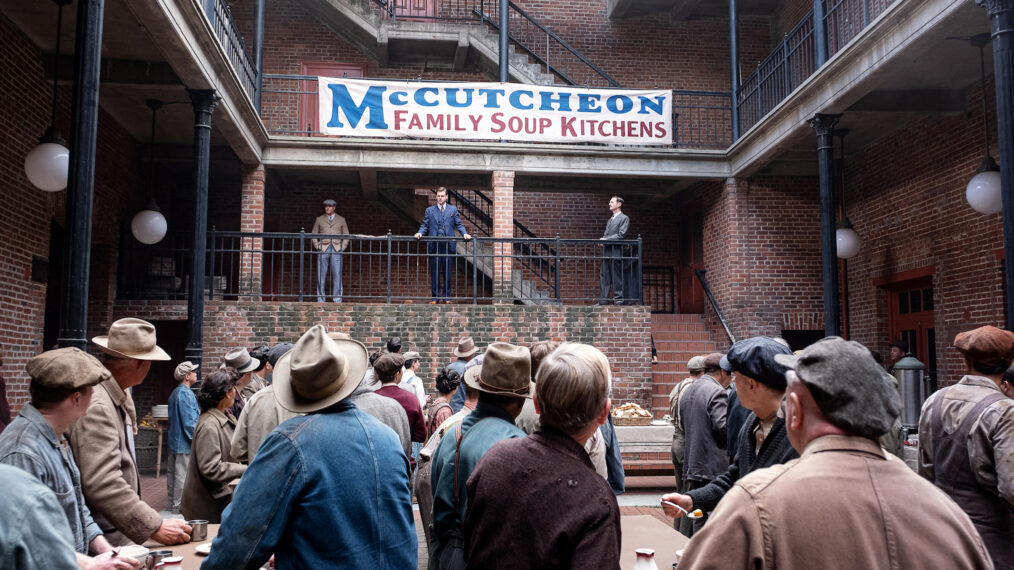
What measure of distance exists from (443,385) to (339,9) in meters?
11.1

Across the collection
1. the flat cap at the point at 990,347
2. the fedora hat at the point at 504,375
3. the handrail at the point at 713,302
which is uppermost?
the handrail at the point at 713,302

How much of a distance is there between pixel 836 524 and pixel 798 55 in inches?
566

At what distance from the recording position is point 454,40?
14.3m

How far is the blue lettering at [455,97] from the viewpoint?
1214 cm

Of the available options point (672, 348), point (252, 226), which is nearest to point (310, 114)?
point (252, 226)

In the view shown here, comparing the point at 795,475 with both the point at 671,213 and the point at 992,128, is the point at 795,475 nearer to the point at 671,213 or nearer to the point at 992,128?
the point at 992,128

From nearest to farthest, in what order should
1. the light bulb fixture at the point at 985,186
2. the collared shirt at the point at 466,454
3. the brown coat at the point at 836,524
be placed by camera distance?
1. the brown coat at the point at 836,524
2. the collared shirt at the point at 466,454
3. the light bulb fixture at the point at 985,186

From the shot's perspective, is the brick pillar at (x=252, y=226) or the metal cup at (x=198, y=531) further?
the brick pillar at (x=252, y=226)

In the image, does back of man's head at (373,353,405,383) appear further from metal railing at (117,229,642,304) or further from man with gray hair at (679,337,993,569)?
metal railing at (117,229,642,304)

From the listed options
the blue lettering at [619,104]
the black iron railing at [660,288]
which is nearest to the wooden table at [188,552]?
the blue lettering at [619,104]

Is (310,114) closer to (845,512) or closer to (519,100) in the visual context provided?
(519,100)

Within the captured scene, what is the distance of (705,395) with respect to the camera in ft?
16.3

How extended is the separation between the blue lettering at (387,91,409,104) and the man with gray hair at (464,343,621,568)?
10577 millimetres

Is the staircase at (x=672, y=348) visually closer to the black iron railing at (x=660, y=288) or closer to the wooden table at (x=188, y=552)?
the black iron railing at (x=660, y=288)
